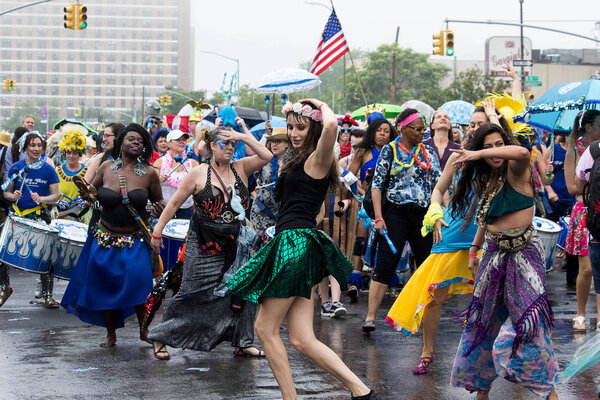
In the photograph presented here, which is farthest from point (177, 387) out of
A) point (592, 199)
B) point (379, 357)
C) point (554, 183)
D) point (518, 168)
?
point (554, 183)

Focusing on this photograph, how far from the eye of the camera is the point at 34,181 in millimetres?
9898

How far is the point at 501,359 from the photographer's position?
516 centimetres

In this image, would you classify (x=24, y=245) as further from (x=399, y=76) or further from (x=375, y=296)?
(x=399, y=76)

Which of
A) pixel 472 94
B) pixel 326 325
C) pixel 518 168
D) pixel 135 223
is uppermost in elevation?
pixel 472 94

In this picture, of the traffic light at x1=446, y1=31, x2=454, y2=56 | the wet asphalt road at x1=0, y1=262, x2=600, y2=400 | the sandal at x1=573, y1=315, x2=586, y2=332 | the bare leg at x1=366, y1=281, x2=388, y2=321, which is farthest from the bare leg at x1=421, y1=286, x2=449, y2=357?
the traffic light at x1=446, y1=31, x2=454, y2=56

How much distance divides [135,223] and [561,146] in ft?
22.3

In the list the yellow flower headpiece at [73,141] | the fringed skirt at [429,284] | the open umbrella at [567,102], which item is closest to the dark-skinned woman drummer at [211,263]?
the fringed skirt at [429,284]

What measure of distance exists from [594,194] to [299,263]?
2.81 m

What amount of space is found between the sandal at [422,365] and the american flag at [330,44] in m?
9.99

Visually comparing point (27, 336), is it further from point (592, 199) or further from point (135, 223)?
point (592, 199)

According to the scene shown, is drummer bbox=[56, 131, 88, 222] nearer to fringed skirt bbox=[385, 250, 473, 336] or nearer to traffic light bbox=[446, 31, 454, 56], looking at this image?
fringed skirt bbox=[385, 250, 473, 336]

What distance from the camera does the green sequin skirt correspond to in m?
4.98

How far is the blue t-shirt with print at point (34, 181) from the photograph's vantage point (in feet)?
32.5

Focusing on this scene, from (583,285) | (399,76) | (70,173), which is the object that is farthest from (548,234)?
(399,76)
